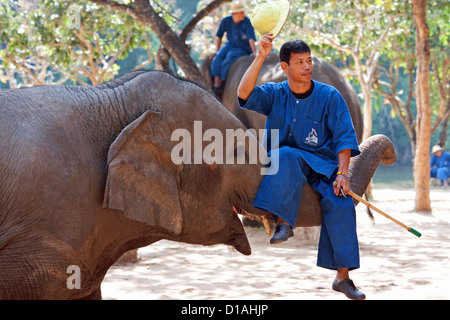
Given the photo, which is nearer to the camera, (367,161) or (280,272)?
(367,161)

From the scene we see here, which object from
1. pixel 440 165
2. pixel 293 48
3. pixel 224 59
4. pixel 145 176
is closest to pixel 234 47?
pixel 224 59

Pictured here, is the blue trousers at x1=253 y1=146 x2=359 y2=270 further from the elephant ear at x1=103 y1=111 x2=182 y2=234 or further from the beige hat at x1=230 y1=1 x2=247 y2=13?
the beige hat at x1=230 y1=1 x2=247 y2=13

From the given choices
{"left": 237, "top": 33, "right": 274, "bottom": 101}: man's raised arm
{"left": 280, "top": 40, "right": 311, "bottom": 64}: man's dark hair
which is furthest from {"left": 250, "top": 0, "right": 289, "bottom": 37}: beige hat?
{"left": 280, "top": 40, "right": 311, "bottom": 64}: man's dark hair

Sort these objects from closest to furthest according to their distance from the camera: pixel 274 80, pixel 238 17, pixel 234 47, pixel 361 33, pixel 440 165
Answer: pixel 274 80 < pixel 234 47 < pixel 238 17 < pixel 361 33 < pixel 440 165

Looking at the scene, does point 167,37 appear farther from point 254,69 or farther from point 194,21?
point 254,69

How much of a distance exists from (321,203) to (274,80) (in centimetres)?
378

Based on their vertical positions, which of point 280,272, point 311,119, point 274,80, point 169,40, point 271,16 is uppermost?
point 169,40

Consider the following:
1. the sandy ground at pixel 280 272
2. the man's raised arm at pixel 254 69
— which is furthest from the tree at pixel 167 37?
the man's raised arm at pixel 254 69

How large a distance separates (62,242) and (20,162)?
38 cm

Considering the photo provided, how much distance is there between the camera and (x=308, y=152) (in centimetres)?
334

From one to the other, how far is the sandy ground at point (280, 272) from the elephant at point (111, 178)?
0.51 meters

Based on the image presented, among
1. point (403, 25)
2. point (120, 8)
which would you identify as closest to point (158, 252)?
point (120, 8)

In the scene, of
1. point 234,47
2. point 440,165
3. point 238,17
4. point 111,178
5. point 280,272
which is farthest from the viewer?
point 440,165

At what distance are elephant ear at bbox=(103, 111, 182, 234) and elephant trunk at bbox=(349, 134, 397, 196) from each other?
0.90 meters
